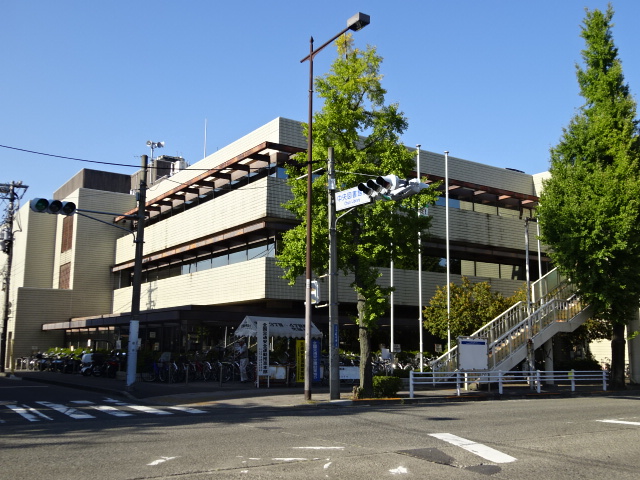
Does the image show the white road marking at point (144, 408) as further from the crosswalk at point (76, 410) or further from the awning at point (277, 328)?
the awning at point (277, 328)

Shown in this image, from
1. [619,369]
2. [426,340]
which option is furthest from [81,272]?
[619,369]

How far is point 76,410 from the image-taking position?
1633cm

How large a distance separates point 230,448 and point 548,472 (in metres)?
4.51

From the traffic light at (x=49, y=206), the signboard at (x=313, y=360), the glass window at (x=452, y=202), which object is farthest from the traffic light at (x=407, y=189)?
the glass window at (x=452, y=202)

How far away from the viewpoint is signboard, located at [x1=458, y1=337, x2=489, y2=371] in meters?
22.9

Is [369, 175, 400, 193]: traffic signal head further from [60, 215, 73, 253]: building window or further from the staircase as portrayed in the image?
[60, 215, 73, 253]: building window

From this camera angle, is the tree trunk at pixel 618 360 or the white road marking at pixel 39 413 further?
the tree trunk at pixel 618 360

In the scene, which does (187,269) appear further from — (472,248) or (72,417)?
(72,417)

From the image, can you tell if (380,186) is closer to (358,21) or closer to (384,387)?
(358,21)

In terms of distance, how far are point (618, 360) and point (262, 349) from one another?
1510 centimetres

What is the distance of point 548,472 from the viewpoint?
819 centimetres

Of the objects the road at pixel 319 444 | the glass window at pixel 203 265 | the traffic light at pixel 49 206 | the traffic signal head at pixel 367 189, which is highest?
the glass window at pixel 203 265

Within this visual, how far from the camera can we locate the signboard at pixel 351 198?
1766 cm

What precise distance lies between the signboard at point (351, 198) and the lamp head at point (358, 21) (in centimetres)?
434
